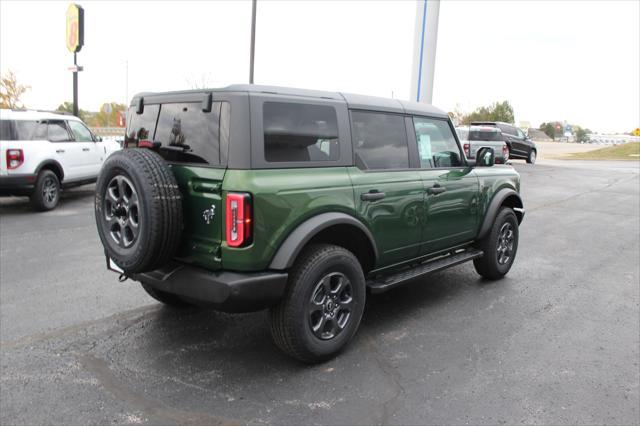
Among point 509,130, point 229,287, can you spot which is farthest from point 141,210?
point 509,130

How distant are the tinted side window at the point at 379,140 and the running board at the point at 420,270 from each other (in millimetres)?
926

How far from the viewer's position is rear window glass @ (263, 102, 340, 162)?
11.1ft

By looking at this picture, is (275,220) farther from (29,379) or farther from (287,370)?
(29,379)

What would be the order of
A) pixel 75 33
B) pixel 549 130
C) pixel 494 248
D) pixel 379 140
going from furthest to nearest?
pixel 549 130, pixel 75 33, pixel 494 248, pixel 379 140

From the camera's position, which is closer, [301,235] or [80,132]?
[301,235]

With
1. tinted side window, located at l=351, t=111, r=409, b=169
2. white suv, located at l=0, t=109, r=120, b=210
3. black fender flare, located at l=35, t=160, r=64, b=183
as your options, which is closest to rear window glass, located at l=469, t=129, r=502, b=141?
white suv, located at l=0, t=109, r=120, b=210

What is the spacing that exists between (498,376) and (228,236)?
2.06 m

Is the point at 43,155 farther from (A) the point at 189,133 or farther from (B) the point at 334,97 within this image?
(B) the point at 334,97

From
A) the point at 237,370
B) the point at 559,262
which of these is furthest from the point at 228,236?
the point at 559,262

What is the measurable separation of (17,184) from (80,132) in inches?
88.1

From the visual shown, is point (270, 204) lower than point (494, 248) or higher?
higher

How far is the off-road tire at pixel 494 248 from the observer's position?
5.45m

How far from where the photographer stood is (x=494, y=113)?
6731 centimetres

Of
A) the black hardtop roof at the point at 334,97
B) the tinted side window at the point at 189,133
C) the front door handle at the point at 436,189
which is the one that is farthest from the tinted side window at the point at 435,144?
the tinted side window at the point at 189,133
